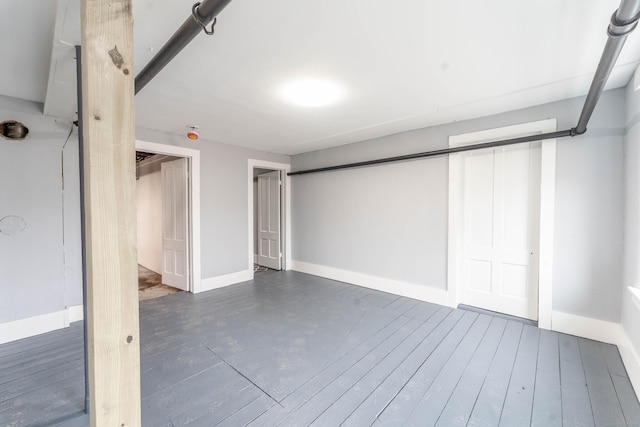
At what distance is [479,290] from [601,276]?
3.70 feet

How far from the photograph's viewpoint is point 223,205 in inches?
176

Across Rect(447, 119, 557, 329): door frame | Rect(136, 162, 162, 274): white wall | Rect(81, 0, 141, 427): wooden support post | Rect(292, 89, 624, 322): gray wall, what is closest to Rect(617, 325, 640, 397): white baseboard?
Rect(292, 89, 624, 322): gray wall

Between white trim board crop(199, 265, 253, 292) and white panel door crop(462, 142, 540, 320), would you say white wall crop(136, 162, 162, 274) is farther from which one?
white panel door crop(462, 142, 540, 320)

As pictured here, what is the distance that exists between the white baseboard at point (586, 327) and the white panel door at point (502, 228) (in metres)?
0.26

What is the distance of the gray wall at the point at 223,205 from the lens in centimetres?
423

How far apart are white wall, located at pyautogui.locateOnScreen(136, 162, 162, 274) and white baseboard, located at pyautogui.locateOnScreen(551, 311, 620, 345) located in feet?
20.0

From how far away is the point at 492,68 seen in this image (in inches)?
83.6

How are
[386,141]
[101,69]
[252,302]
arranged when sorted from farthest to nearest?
[386,141]
[252,302]
[101,69]

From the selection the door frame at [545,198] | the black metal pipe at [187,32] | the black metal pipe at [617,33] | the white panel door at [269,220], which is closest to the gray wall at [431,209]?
the door frame at [545,198]

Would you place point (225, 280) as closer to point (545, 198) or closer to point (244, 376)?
point (244, 376)

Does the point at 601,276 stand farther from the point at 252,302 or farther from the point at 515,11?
→ the point at 252,302

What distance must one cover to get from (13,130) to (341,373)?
12.6 ft

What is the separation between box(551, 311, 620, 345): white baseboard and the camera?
8.13 feet

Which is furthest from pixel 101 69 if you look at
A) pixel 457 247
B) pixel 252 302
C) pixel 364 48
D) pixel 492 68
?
pixel 457 247
